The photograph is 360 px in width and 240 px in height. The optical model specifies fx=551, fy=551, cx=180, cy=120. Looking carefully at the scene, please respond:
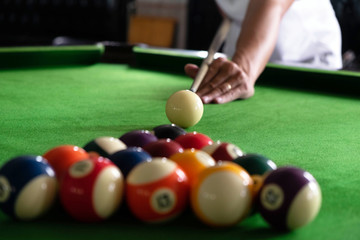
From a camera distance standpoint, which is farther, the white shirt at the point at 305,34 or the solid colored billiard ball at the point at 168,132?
the white shirt at the point at 305,34

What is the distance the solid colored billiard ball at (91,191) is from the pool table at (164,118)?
0.03 metres

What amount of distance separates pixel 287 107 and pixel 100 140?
1360 millimetres

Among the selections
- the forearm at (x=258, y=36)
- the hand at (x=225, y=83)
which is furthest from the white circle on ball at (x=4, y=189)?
the forearm at (x=258, y=36)

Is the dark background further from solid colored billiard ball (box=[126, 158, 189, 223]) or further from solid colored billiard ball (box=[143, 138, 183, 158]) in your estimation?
solid colored billiard ball (box=[126, 158, 189, 223])

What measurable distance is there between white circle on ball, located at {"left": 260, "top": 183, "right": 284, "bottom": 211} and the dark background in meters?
6.44

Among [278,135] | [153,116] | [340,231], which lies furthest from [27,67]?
[340,231]

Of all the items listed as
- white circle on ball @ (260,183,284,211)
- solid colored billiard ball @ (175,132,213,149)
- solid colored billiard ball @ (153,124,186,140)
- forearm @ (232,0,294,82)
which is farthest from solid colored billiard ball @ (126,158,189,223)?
forearm @ (232,0,294,82)

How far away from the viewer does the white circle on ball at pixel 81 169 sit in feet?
3.54

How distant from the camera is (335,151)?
176cm

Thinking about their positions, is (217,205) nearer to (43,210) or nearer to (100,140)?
(43,210)

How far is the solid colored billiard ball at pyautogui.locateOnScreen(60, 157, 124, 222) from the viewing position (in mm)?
1060

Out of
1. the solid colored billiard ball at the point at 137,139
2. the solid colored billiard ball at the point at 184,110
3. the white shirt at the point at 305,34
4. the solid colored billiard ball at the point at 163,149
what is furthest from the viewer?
the white shirt at the point at 305,34

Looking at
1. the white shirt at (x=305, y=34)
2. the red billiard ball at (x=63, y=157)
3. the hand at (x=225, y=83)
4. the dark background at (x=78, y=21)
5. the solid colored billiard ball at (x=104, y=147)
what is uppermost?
the red billiard ball at (x=63, y=157)

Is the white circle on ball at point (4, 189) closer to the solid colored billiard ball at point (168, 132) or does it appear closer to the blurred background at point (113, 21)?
the solid colored billiard ball at point (168, 132)
